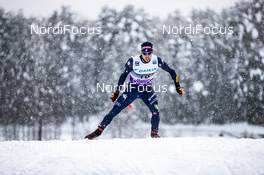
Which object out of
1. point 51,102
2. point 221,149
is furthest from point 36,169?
point 51,102

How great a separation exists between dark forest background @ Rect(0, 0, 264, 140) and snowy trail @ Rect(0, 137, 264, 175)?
74.0 feet

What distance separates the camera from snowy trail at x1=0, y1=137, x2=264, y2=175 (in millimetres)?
5055

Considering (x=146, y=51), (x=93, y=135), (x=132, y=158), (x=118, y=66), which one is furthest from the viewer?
(x=118, y=66)

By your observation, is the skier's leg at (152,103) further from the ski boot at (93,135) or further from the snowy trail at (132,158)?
the snowy trail at (132,158)

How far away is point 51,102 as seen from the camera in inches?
1214

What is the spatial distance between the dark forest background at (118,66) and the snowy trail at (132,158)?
2254 cm

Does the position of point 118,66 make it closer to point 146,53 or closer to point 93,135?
point 146,53

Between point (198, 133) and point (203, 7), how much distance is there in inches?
366

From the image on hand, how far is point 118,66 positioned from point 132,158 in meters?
24.1

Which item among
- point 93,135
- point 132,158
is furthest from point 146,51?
point 132,158

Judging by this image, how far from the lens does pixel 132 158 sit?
17.5 feet

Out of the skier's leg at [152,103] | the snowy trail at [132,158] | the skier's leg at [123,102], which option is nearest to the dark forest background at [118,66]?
the skier's leg at [123,102]

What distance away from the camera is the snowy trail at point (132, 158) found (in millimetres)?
5055

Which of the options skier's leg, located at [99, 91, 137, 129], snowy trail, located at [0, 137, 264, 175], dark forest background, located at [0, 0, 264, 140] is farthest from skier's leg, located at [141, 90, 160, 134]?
dark forest background, located at [0, 0, 264, 140]
